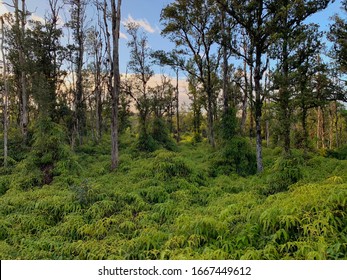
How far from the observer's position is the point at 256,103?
1164 centimetres

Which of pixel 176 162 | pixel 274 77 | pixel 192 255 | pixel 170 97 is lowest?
pixel 192 255

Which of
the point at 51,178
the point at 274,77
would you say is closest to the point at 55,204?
the point at 51,178

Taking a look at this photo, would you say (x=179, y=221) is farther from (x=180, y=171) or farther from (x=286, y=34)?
(x=286, y=34)

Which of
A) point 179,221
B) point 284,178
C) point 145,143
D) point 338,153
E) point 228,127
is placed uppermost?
point 228,127

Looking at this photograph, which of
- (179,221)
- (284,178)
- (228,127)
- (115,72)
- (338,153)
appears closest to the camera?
(179,221)

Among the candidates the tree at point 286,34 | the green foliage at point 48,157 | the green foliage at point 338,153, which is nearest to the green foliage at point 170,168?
the green foliage at point 48,157

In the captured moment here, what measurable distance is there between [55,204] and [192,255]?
15.4ft

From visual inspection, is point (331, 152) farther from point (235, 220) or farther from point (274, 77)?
point (235, 220)

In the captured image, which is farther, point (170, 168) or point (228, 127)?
point (228, 127)

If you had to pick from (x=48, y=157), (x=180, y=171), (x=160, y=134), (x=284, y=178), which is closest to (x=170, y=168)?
(x=180, y=171)

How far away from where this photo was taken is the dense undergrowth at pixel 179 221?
4.14 m

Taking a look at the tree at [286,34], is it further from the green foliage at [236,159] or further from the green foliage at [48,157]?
the green foliage at [48,157]

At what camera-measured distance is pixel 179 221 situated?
227 inches

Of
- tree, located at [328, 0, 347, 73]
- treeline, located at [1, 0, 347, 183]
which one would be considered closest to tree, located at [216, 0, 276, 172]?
treeline, located at [1, 0, 347, 183]
